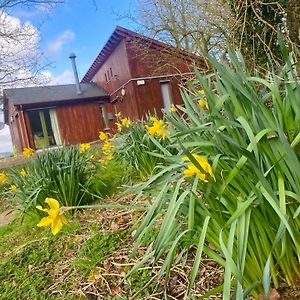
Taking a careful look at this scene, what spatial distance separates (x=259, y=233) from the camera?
3.81ft

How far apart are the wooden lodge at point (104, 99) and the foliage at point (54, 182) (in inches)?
443

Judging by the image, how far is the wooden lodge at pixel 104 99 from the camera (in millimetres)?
15438

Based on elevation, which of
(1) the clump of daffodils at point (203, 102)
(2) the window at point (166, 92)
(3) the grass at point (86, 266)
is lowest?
(3) the grass at point (86, 266)

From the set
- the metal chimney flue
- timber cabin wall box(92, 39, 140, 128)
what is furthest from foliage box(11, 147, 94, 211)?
the metal chimney flue

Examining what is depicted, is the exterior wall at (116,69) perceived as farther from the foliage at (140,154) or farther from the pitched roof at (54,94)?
the foliage at (140,154)

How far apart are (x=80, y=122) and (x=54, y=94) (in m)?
2.26

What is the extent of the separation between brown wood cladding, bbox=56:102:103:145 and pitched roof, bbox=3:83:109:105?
1.72 ft

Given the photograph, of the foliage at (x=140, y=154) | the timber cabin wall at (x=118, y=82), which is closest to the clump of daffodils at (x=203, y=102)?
the foliage at (x=140, y=154)

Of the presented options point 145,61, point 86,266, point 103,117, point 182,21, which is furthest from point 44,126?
point 86,266

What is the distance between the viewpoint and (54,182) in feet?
9.70

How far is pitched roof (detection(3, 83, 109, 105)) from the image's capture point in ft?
54.7

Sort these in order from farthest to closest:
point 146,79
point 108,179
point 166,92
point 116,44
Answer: point 166,92, point 116,44, point 146,79, point 108,179

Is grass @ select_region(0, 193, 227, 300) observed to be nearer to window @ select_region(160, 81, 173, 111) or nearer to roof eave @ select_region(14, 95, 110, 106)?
window @ select_region(160, 81, 173, 111)

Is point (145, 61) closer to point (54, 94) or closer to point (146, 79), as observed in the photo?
point (146, 79)
